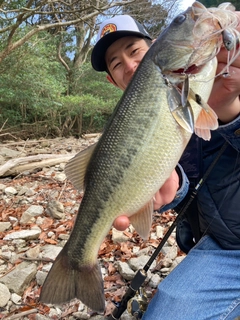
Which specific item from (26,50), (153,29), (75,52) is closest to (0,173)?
(26,50)

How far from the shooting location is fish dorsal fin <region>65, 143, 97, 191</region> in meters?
1.92

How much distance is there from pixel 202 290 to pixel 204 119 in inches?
48.3

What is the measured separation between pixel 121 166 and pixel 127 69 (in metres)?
1.56

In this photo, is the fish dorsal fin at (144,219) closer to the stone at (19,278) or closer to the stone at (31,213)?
the stone at (19,278)

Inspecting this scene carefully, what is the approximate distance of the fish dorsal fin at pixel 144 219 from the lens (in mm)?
1856

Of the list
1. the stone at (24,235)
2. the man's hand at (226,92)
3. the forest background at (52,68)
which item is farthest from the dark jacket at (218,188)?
the forest background at (52,68)

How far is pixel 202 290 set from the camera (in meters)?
2.25

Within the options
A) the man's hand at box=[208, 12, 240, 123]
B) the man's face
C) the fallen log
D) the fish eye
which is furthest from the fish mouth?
the fallen log

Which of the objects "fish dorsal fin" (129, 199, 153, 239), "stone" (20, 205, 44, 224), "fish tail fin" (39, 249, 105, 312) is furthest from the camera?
"stone" (20, 205, 44, 224)

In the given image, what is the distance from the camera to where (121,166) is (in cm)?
177

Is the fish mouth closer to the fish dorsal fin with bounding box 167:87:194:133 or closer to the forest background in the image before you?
the fish dorsal fin with bounding box 167:87:194:133

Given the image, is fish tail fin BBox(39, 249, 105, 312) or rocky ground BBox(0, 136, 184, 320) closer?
fish tail fin BBox(39, 249, 105, 312)

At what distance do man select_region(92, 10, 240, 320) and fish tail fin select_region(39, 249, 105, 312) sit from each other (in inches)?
15.6

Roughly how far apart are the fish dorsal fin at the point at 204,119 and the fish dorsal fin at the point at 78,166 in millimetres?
622
